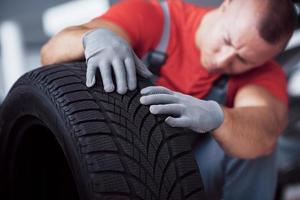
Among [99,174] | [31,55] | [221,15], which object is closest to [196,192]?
[99,174]

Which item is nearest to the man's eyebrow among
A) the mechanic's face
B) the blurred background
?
the mechanic's face

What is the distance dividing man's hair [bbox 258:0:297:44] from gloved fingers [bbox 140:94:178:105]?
0.32 meters

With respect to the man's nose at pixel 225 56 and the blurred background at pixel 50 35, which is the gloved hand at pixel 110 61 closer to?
the man's nose at pixel 225 56

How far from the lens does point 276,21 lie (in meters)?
0.97

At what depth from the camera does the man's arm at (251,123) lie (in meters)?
0.92

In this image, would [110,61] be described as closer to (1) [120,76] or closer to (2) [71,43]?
(1) [120,76]

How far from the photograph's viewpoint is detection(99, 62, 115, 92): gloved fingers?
29.0 inches

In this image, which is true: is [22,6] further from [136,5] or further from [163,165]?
[163,165]

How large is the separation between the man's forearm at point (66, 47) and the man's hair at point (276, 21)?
37 cm

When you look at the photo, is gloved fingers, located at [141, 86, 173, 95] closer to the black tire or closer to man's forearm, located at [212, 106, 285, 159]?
the black tire

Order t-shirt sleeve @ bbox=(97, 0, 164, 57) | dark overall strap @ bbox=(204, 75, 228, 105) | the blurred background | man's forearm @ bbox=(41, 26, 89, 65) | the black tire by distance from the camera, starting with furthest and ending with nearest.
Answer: the blurred background → dark overall strap @ bbox=(204, 75, 228, 105) → t-shirt sleeve @ bbox=(97, 0, 164, 57) → man's forearm @ bbox=(41, 26, 89, 65) → the black tire

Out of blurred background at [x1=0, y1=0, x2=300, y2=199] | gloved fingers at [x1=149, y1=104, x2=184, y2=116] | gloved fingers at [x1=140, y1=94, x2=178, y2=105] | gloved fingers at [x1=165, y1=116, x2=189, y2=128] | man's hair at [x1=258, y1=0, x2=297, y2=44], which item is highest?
man's hair at [x1=258, y1=0, x2=297, y2=44]

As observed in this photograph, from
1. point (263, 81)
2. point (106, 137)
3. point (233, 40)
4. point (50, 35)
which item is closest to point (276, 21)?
point (233, 40)

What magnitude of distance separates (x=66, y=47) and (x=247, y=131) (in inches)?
16.5
